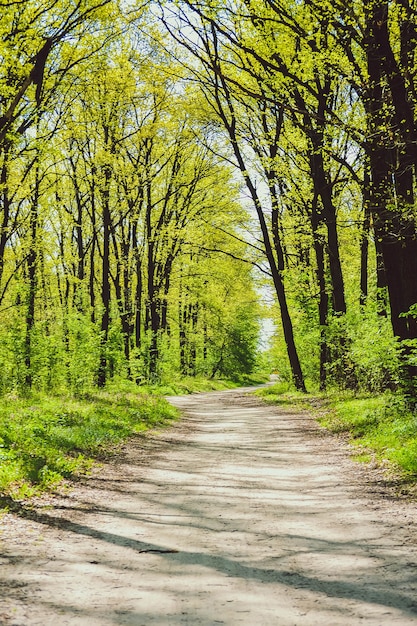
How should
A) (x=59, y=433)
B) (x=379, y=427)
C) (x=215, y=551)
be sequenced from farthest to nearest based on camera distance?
(x=379, y=427)
(x=59, y=433)
(x=215, y=551)

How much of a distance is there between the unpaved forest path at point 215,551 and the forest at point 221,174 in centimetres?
142

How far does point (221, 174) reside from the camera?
34.6 metres

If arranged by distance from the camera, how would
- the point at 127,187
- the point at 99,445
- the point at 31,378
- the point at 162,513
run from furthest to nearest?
the point at 127,187, the point at 31,378, the point at 99,445, the point at 162,513

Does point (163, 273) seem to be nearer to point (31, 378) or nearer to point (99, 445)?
point (31, 378)

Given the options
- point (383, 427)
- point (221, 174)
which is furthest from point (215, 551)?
point (221, 174)

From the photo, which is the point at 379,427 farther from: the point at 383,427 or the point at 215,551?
the point at 215,551

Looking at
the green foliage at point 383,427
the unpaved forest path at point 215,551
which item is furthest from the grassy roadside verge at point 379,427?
the unpaved forest path at point 215,551

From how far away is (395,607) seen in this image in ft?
12.3

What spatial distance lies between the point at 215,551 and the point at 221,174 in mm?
31118

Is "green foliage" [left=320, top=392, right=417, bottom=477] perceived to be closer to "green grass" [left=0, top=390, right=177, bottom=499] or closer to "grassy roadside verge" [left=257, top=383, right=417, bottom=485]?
"grassy roadside verge" [left=257, top=383, right=417, bottom=485]

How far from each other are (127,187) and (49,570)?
2630cm

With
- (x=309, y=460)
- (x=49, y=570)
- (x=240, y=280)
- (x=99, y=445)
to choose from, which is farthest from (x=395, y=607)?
(x=240, y=280)

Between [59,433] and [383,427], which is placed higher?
[59,433]

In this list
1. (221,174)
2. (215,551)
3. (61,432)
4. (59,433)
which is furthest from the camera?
(221,174)
